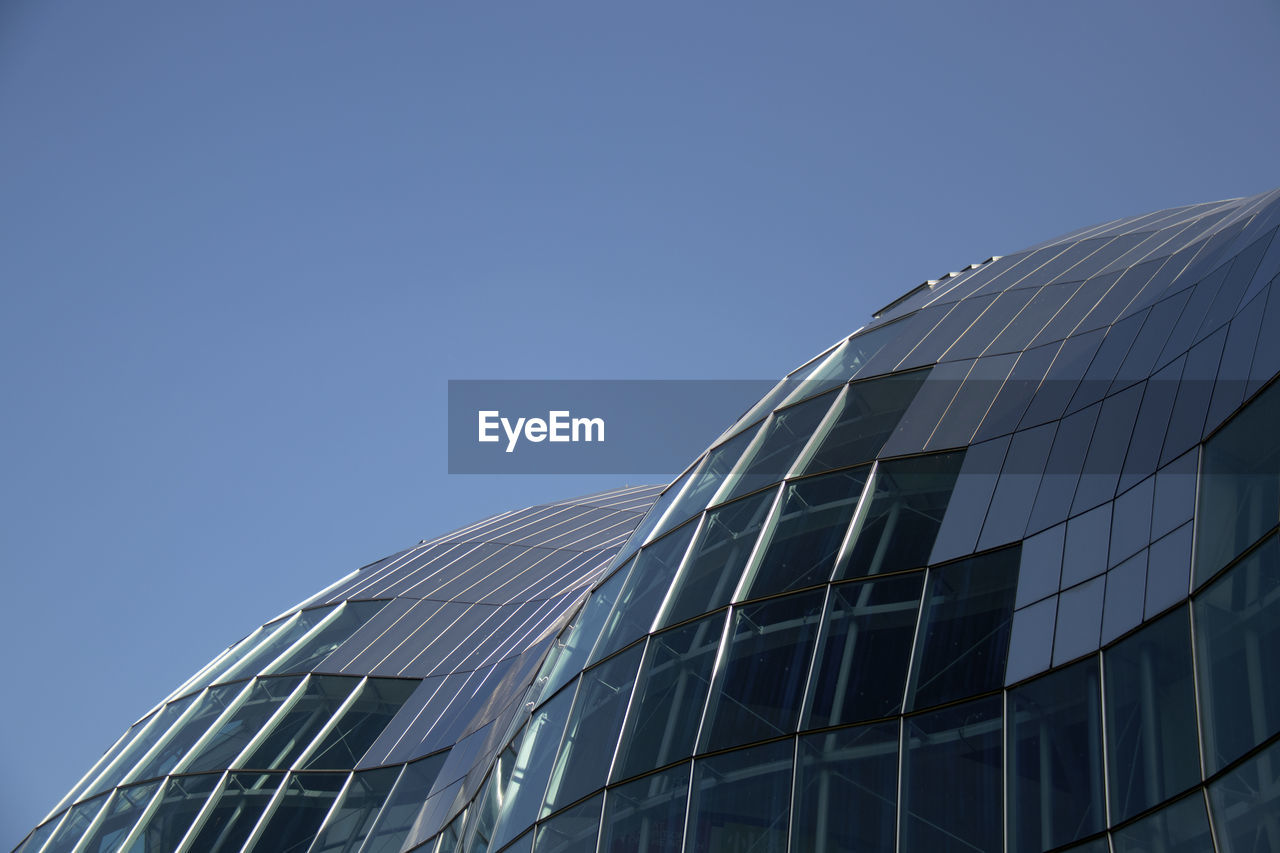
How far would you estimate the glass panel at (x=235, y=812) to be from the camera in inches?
1065

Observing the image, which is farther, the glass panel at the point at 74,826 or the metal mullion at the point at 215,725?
the glass panel at the point at 74,826

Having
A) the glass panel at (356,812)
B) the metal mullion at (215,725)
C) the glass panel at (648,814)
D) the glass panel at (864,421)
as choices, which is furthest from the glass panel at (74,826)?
the glass panel at (864,421)

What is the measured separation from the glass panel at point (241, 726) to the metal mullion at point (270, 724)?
0.26 feet

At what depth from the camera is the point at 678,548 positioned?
1972 cm

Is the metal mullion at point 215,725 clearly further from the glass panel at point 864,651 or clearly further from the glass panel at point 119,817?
the glass panel at point 864,651

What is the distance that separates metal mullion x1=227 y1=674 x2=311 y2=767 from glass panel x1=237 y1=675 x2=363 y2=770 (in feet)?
0.17

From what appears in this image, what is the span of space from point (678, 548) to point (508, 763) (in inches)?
180

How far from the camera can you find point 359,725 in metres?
29.5

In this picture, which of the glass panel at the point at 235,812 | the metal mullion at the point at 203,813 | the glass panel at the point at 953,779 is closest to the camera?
the glass panel at the point at 953,779

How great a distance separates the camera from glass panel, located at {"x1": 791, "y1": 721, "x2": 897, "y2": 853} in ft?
44.2

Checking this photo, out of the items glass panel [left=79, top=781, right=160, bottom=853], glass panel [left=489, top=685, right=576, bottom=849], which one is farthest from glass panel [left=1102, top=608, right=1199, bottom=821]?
glass panel [left=79, top=781, right=160, bottom=853]

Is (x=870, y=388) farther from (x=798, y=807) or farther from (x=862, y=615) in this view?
(x=798, y=807)

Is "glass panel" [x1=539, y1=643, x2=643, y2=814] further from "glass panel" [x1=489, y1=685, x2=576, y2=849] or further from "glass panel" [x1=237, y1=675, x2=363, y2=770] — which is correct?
"glass panel" [x1=237, y1=675, x2=363, y2=770]

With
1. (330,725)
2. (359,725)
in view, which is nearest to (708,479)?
(359,725)
